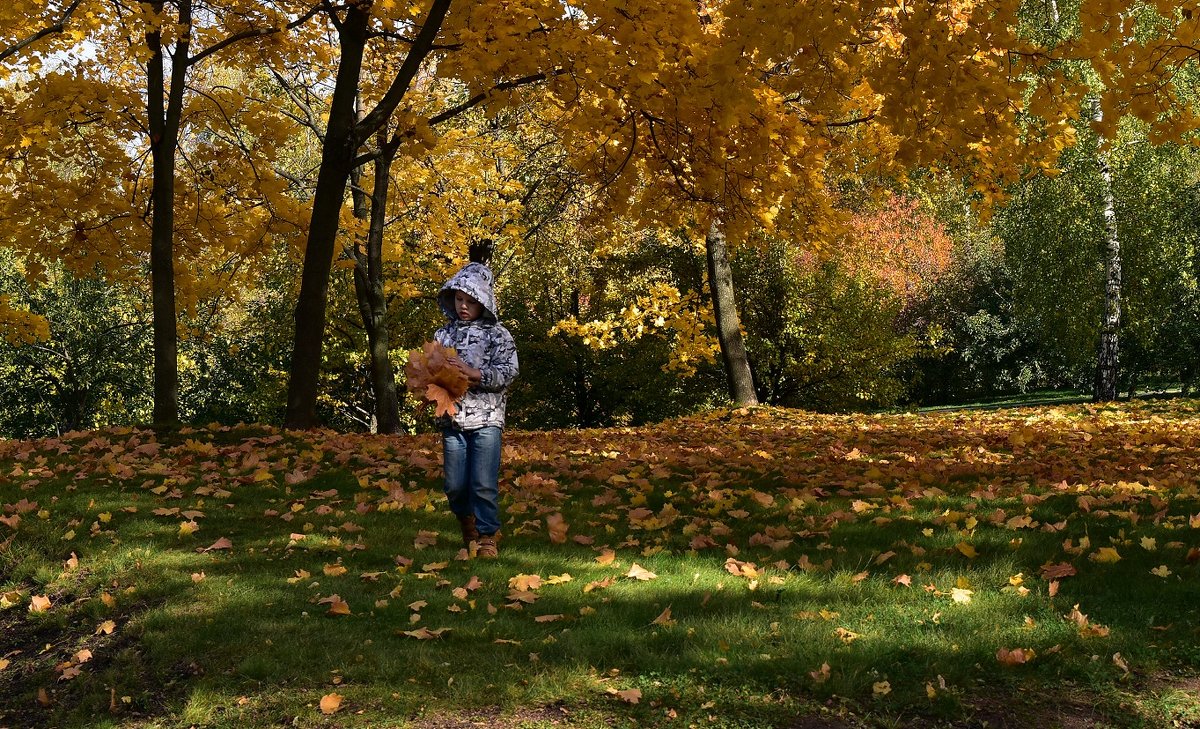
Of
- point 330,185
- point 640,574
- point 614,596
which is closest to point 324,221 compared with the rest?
point 330,185

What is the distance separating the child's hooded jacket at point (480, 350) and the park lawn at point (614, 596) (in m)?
0.83

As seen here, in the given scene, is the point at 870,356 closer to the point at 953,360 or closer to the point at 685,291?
the point at 685,291

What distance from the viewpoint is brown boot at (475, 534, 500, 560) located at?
5438 mm

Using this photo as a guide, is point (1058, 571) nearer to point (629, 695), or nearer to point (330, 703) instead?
point (629, 695)

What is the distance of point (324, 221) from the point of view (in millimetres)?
10781

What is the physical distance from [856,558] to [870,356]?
48.0 ft

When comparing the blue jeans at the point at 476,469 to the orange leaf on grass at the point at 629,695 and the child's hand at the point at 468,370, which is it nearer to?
the child's hand at the point at 468,370

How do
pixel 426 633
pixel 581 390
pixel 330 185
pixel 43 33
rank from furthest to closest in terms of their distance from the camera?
pixel 581 390
pixel 330 185
pixel 43 33
pixel 426 633

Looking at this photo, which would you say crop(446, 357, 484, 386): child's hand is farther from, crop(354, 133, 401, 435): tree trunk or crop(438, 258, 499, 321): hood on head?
crop(354, 133, 401, 435): tree trunk

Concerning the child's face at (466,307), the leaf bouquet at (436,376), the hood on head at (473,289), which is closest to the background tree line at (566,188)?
the hood on head at (473,289)

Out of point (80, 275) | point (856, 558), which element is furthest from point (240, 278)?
point (856, 558)

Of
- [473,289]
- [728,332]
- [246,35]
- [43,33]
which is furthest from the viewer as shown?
[728,332]

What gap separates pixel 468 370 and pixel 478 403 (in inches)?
11.8

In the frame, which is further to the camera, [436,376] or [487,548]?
[487,548]
